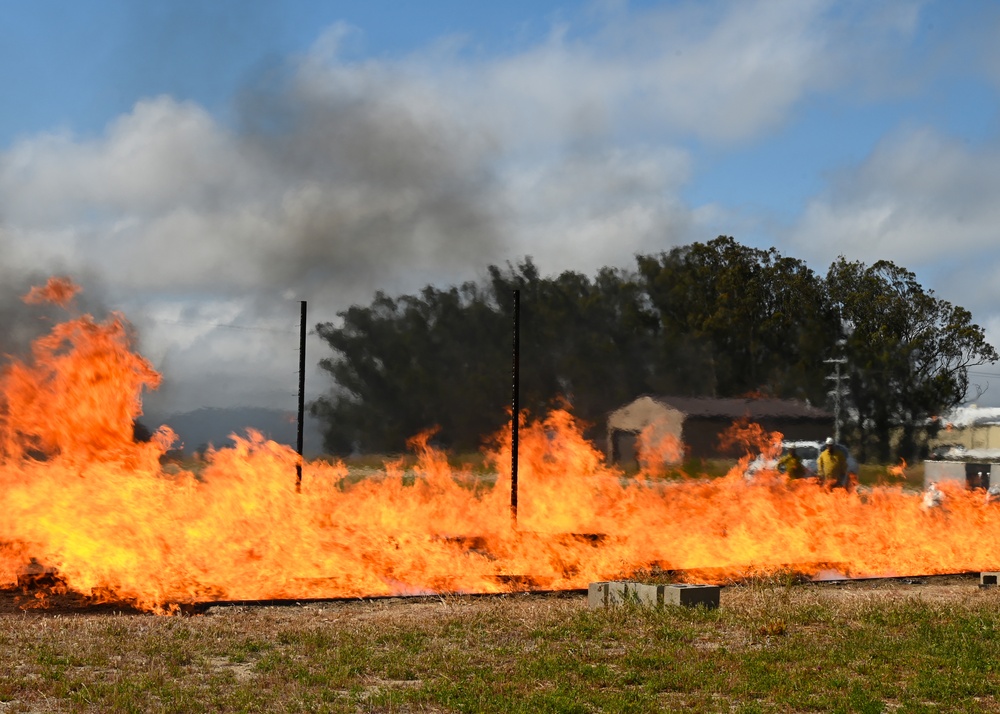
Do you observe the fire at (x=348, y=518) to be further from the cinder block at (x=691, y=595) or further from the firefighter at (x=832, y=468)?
the cinder block at (x=691, y=595)

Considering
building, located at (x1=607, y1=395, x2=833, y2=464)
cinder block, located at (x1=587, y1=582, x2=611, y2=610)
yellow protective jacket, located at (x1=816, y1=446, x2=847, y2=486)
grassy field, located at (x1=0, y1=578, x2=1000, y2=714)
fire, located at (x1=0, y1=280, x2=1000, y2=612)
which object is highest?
building, located at (x1=607, y1=395, x2=833, y2=464)

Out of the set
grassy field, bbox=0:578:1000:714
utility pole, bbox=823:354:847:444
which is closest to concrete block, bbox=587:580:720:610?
grassy field, bbox=0:578:1000:714

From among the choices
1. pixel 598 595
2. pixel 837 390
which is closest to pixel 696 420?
pixel 837 390

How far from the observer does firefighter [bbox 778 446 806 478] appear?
2009 cm

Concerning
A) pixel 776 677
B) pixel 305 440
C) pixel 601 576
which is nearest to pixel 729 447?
pixel 601 576

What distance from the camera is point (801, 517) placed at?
715 inches

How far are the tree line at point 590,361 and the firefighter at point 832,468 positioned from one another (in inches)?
67.1

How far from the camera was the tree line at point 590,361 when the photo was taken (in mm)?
18797

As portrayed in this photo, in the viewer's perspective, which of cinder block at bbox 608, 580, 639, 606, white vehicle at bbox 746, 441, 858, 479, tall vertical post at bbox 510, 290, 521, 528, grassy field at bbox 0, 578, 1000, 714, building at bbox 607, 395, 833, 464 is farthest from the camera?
white vehicle at bbox 746, 441, 858, 479

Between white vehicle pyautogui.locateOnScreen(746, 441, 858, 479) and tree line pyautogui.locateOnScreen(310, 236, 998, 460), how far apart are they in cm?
98

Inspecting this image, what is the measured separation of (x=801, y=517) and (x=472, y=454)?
578 cm

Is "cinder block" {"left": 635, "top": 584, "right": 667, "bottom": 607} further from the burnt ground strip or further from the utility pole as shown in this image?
the utility pole

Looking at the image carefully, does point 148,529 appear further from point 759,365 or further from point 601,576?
point 759,365

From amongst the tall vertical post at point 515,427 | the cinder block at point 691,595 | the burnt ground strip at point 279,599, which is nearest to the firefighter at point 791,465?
the burnt ground strip at point 279,599
